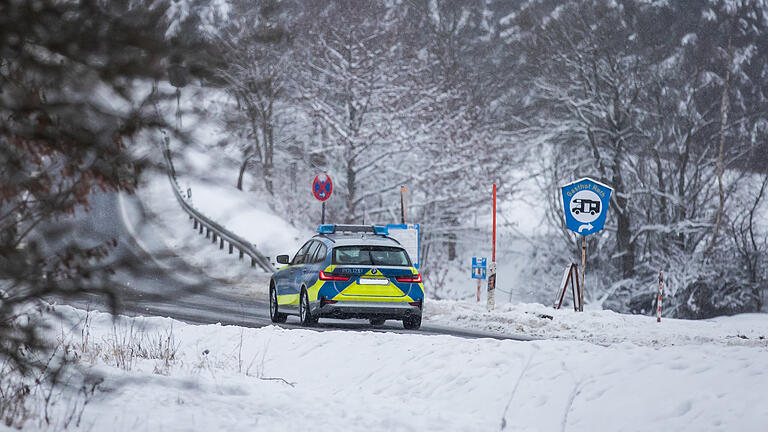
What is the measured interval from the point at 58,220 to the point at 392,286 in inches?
487

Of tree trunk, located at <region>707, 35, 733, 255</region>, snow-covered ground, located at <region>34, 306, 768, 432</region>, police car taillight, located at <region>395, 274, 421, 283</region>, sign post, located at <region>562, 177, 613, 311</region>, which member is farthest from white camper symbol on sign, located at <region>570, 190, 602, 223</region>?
tree trunk, located at <region>707, 35, 733, 255</region>

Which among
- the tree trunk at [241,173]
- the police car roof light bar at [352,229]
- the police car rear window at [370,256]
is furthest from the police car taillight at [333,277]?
the tree trunk at [241,173]

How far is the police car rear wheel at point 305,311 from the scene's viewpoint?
59.1 feet

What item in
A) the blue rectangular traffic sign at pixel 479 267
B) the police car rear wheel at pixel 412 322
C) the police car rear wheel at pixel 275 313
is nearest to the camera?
the police car rear wheel at pixel 412 322

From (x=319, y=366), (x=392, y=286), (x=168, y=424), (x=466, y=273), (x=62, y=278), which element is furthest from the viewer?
(x=466, y=273)

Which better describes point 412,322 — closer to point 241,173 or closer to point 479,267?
point 479,267

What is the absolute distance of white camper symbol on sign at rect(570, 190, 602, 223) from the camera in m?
21.5

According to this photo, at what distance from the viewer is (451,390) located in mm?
10453

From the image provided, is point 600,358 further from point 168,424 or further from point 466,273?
point 466,273

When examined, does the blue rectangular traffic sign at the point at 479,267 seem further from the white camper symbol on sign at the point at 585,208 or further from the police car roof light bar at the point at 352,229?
the police car roof light bar at the point at 352,229

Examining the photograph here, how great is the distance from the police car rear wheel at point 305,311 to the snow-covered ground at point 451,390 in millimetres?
5015

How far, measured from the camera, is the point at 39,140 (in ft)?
17.2

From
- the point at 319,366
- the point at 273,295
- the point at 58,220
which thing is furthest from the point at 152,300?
the point at 273,295

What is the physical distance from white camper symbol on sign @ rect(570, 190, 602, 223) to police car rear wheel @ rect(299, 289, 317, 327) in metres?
6.23
